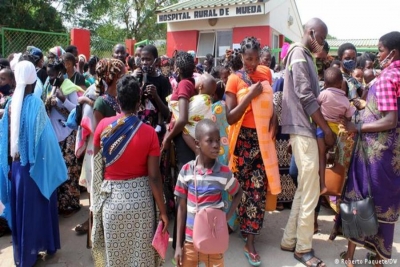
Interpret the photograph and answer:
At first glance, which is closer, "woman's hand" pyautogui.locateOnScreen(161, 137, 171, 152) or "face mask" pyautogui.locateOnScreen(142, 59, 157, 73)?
"woman's hand" pyautogui.locateOnScreen(161, 137, 171, 152)

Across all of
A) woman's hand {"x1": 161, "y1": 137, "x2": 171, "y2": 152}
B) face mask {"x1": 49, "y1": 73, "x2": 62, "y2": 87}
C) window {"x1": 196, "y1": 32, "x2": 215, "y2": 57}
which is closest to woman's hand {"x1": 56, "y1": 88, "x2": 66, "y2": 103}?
face mask {"x1": 49, "y1": 73, "x2": 62, "y2": 87}

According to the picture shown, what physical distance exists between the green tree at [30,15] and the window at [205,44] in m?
6.16

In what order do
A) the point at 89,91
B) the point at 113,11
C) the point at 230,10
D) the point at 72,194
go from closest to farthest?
the point at 89,91 → the point at 72,194 → the point at 230,10 → the point at 113,11

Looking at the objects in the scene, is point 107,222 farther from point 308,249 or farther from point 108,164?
point 308,249

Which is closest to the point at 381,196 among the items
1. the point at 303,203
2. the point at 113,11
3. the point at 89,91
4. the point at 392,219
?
the point at 392,219

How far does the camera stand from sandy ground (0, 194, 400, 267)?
3.25m

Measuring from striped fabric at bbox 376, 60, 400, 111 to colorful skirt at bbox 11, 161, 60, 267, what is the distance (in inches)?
119

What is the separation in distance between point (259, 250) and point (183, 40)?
40.1 feet

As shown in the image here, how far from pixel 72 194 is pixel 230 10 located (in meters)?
10.5

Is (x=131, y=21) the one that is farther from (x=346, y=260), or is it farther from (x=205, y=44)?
(x=346, y=260)

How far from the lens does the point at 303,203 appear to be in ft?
10.3

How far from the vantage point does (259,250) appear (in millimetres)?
3455

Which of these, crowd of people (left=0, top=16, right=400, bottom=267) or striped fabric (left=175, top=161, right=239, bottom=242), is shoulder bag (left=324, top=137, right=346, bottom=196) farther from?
striped fabric (left=175, top=161, right=239, bottom=242)

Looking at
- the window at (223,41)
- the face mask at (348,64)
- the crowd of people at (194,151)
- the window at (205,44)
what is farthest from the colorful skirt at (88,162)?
the window at (205,44)
